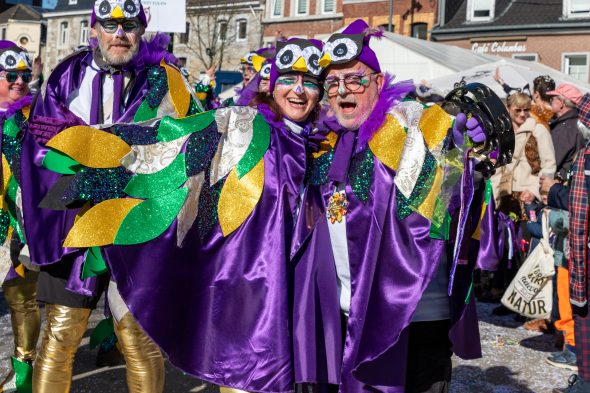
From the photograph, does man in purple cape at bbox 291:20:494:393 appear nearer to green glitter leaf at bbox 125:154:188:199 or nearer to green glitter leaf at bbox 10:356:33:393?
green glitter leaf at bbox 125:154:188:199

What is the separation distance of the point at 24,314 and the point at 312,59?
7.84ft

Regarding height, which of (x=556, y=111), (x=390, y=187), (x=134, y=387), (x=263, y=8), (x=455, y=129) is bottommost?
(x=134, y=387)

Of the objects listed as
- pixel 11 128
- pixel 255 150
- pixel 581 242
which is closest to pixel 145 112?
pixel 255 150

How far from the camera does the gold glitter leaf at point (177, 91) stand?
3598 mm

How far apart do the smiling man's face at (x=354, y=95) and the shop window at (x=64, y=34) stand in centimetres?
4982

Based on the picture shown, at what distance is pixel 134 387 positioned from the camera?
317cm

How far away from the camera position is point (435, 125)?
8.68 ft

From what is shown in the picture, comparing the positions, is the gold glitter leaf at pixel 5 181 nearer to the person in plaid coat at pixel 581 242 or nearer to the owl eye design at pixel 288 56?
the owl eye design at pixel 288 56

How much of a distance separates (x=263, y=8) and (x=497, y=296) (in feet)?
102

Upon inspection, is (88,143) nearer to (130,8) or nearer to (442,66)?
(130,8)

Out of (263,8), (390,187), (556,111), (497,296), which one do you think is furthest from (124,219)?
(263,8)

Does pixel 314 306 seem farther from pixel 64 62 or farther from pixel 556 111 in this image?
Result: pixel 556 111

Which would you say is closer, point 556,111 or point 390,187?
A: point 390,187

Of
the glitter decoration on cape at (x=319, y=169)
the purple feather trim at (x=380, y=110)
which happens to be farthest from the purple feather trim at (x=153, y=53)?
the purple feather trim at (x=380, y=110)
